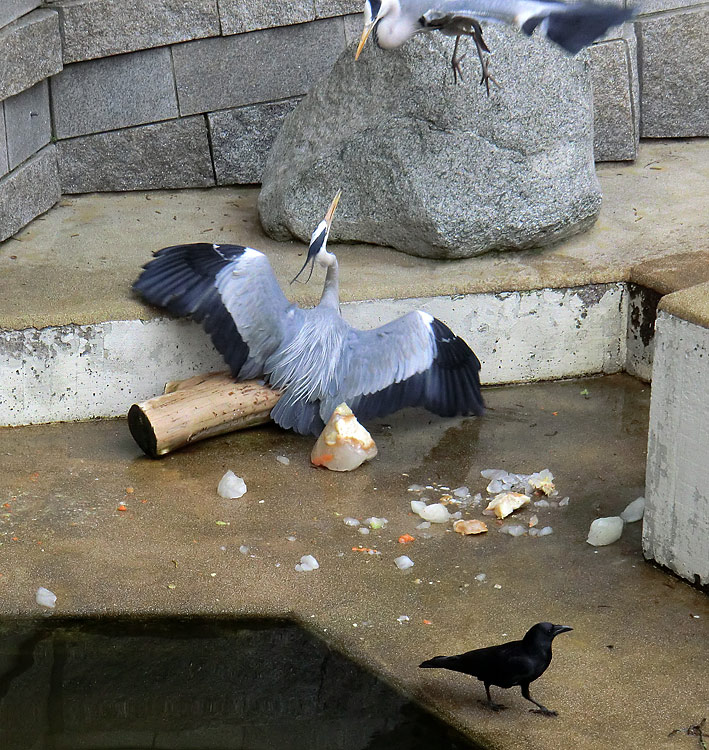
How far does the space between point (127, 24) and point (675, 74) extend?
9.03 ft

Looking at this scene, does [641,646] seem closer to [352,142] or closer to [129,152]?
[352,142]

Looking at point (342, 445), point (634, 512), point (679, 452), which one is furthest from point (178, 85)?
point (679, 452)

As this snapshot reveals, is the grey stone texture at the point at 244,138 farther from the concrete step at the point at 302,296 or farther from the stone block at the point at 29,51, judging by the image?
the stone block at the point at 29,51

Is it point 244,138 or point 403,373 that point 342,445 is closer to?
point 403,373

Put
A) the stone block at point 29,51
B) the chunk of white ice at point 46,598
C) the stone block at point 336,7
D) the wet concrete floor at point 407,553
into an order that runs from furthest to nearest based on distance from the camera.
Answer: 1. the stone block at point 336,7
2. the stone block at point 29,51
3. the chunk of white ice at point 46,598
4. the wet concrete floor at point 407,553

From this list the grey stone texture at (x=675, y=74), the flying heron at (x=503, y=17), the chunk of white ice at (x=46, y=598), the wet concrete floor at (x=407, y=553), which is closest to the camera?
the wet concrete floor at (x=407, y=553)

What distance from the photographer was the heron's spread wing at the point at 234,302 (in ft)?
13.0

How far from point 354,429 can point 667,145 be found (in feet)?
9.45

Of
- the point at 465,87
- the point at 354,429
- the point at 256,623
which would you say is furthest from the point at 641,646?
the point at 465,87

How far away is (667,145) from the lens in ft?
18.9

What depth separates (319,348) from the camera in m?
3.91

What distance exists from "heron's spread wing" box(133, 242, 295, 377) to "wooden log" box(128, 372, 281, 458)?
0.27 ft

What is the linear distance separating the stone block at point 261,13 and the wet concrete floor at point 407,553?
6.87 ft

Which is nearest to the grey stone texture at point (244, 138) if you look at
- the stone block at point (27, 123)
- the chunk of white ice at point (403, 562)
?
the stone block at point (27, 123)
